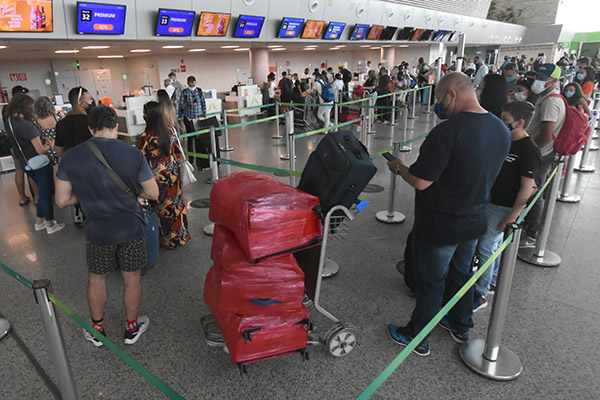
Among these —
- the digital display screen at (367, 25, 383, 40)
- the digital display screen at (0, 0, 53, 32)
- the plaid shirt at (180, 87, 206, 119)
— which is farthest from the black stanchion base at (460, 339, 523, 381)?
the digital display screen at (367, 25, 383, 40)

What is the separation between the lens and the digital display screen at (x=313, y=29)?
50.0 ft

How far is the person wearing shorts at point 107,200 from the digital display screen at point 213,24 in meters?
10.2

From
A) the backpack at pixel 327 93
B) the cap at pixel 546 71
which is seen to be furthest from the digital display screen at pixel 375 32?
the cap at pixel 546 71

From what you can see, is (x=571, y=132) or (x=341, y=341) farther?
(x=571, y=132)

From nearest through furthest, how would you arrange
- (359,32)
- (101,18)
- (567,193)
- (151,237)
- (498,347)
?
(498,347)
(151,237)
(567,193)
(101,18)
(359,32)

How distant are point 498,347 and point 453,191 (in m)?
1.07

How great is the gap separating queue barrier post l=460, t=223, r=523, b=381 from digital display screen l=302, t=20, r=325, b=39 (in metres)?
14.8

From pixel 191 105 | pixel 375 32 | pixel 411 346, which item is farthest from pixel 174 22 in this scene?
pixel 375 32

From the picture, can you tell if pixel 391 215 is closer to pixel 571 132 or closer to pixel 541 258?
pixel 541 258

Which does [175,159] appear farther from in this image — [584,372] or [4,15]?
[4,15]

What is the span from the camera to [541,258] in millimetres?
3791

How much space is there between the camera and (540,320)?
2.91m

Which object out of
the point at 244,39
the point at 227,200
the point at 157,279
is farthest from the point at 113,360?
the point at 244,39

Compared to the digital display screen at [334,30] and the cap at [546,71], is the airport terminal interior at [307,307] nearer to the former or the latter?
the cap at [546,71]
